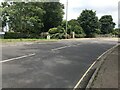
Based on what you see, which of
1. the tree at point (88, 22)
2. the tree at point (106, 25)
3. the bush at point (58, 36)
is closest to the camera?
the bush at point (58, 36)

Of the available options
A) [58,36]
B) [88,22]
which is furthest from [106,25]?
[58,36]

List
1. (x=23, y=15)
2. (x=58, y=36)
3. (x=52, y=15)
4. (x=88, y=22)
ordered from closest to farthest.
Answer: (x=23, y=15) → (x=58, y=36) → (x=52, y=15) → (x=88, y=22)

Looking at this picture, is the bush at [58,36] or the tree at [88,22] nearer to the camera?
the bush at [58,36]

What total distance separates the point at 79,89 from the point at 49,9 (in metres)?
60.6

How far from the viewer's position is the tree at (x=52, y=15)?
2790 inches

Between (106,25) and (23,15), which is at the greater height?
(23,15)

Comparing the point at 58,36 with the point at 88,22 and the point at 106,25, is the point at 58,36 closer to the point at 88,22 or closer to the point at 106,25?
the point at 88,22

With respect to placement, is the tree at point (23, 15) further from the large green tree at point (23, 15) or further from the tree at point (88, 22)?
the tree at point (88, 22)

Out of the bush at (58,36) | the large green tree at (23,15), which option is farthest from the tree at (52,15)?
the bush at (58,36)

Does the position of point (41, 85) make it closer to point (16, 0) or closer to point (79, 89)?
point (79, 89)

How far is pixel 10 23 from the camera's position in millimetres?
58062

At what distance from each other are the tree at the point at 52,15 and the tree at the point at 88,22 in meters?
19.8

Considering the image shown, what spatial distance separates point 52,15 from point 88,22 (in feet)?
77.4

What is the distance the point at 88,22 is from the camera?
93812 millimetres
